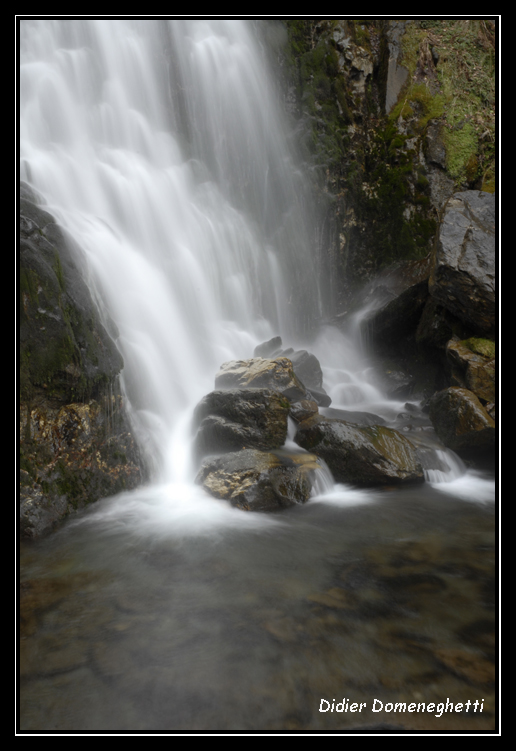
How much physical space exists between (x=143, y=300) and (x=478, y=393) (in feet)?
26.3

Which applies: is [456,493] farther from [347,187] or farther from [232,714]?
[347,187]

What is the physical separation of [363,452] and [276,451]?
1428mm

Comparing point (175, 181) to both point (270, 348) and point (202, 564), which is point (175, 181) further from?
point (202, 564)

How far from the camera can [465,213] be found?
8.76 meters

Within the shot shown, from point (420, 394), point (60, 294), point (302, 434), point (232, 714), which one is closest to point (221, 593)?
point (232, 714)

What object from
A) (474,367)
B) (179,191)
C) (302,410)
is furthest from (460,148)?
(302,410)

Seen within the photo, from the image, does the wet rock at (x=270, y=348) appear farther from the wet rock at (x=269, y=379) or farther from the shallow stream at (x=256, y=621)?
the shallow stream at (x=256, y=621)

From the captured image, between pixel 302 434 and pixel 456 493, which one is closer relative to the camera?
pixel 456 493

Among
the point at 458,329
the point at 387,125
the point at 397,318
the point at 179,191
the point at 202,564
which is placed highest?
the point at 387,125

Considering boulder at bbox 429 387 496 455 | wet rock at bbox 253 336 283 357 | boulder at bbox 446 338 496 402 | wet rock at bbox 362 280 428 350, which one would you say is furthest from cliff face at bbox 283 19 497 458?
wet rock at bbox 253 336 283 357

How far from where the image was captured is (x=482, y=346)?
25.8ft

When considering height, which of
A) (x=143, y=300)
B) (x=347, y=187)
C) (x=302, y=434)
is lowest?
(x=302, y=434)

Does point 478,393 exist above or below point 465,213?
below

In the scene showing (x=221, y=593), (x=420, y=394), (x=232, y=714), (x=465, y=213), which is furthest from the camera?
(x=420, y=394)
